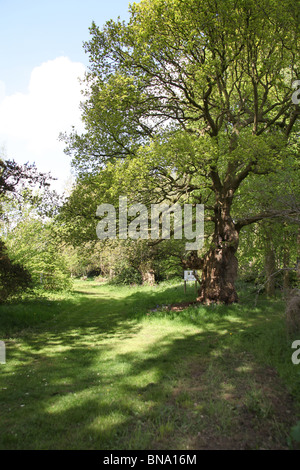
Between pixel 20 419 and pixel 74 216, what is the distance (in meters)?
9.17

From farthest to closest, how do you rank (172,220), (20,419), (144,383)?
(172,220), (144,383), (20,419)

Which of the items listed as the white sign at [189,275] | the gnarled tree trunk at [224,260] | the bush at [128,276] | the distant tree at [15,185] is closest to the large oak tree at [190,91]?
the gnarled tree trunk at [224,260]

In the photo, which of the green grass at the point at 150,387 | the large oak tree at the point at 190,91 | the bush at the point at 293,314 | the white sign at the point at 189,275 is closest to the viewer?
the green grass at the point at 150,387

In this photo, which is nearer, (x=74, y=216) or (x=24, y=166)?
(x=24, y=166)

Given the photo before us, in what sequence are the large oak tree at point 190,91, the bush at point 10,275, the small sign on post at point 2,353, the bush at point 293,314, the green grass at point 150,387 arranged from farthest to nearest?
the large oak tree at point 190,91, the bush at point 10,275, the small sign on post at point 2,353, the bush at point 293,314, the green grass at point 150,387

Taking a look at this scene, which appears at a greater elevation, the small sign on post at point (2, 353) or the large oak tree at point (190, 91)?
the large oak tree at point (190, 91)

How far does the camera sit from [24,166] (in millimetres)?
7621

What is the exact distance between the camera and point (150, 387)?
199 inches

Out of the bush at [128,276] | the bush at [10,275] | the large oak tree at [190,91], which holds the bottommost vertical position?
the bush at [128,276]

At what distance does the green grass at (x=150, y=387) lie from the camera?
3613 mm

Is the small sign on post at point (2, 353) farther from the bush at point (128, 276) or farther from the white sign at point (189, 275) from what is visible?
the bush at point (128, 276)

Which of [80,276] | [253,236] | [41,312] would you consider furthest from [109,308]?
[80,276]

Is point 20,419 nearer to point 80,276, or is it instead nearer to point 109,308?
point 109,308

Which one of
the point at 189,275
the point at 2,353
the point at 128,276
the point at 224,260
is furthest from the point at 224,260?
the point at 128,276
